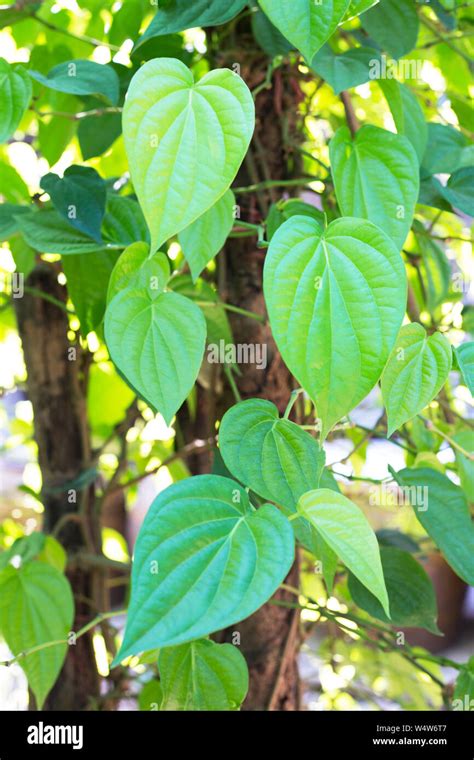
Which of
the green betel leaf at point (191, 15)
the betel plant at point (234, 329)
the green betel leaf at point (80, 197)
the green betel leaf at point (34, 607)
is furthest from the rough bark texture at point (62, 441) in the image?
the green betel leaf at point (191, 15)

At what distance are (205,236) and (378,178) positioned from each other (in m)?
0.11

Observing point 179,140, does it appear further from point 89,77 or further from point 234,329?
point 234,329

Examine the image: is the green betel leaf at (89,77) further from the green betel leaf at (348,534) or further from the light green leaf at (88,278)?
the green betel leaf at (348,534)

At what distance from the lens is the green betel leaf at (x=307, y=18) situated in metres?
0.40

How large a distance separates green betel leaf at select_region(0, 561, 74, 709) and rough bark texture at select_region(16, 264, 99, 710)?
0.17 metres

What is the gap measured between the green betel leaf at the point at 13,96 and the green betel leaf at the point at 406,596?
1.23 feet

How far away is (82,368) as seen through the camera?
886mm

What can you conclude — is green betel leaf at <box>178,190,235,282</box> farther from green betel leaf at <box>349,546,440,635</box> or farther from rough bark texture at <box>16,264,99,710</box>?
rough bark texture at <box>16,264,99,710</box>

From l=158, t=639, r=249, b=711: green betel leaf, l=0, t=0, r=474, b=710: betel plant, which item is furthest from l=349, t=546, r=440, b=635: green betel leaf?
l=158, t=639, r=249, b=711: green betel leaf

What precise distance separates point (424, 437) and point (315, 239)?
31 cm

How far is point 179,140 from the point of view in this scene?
0.40 metres

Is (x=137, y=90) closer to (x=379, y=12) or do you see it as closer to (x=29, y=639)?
(x=379, y=12)

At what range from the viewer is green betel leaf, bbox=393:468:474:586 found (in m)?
0.53
